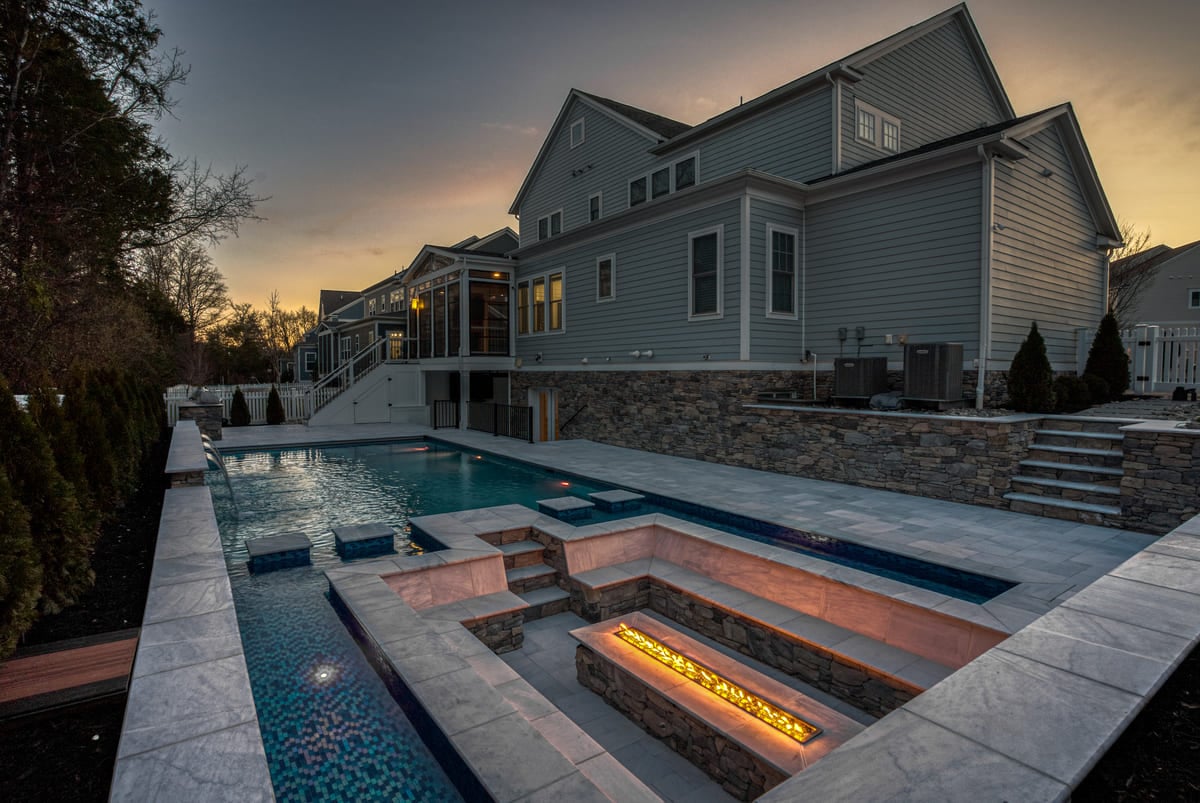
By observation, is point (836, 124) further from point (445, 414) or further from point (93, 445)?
point (445, 414)

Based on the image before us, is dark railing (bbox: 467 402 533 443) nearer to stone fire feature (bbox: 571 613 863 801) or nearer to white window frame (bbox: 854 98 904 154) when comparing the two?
white window frame (bbox: 854 98 904 154)

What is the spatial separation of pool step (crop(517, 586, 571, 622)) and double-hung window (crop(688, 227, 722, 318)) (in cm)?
721

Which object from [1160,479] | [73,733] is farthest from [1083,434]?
[73,733]

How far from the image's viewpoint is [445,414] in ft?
61.8

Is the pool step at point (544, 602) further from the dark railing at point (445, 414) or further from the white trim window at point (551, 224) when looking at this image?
the white trim window at point (551, 224)

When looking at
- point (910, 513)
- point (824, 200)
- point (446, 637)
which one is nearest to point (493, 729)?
point (446, 637)

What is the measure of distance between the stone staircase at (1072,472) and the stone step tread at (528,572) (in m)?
6.28

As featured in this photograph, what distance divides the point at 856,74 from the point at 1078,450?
884 cm

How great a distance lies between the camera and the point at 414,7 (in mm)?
14836

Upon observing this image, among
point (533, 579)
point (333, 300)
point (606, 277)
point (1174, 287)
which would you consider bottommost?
point (533, 579)

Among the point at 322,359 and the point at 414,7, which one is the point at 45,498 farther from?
the point at 322,359

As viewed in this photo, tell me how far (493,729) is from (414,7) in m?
17.5

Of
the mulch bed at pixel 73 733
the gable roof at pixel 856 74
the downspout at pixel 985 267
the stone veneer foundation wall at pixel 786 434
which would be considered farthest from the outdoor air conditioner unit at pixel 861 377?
the mulch bed at pixel 73 733

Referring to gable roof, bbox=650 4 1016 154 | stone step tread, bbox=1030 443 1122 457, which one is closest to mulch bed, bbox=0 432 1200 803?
stone step tread, bbox=1030 443 1122 457
